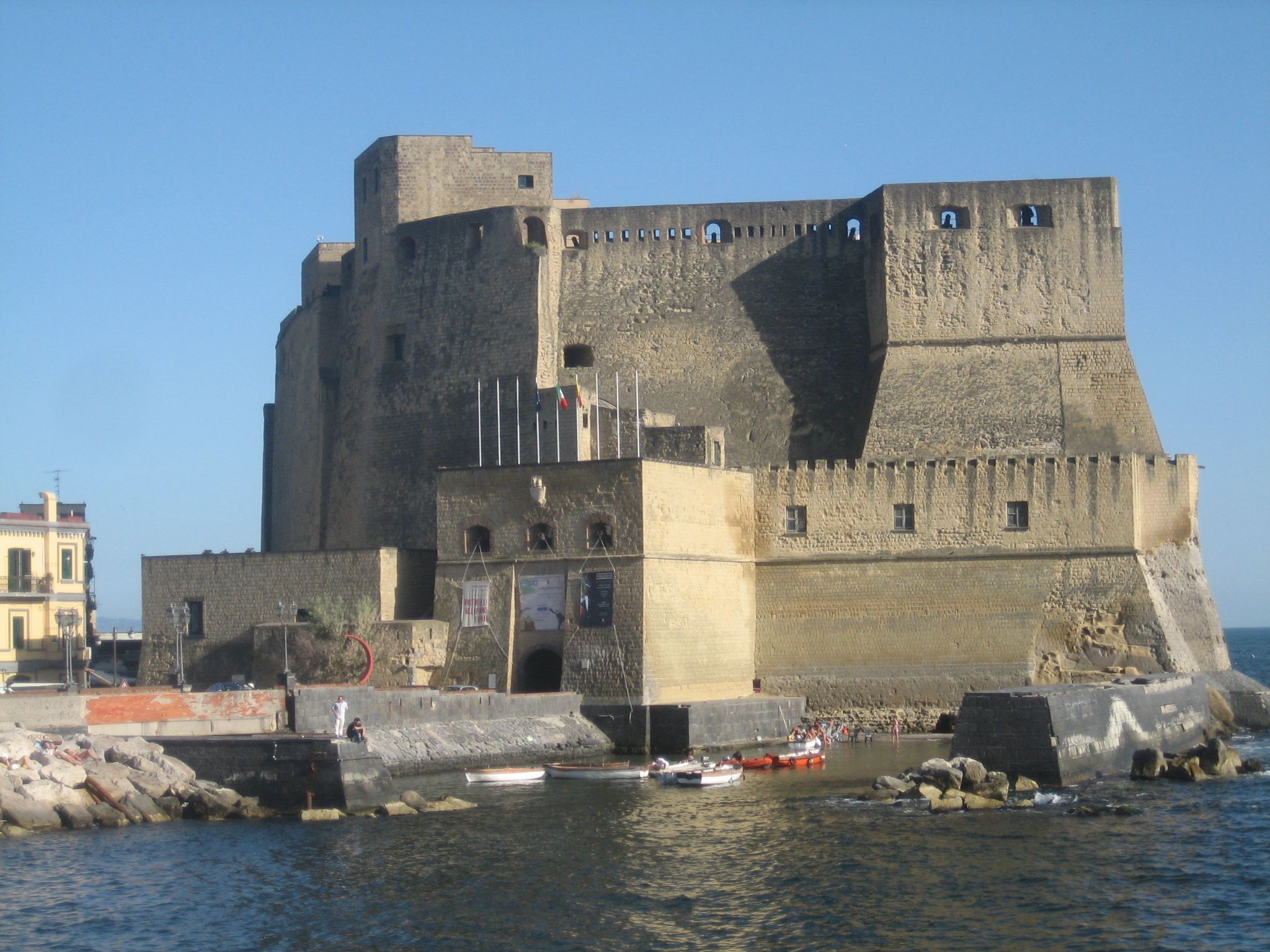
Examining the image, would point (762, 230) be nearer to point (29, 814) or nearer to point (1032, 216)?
point (1032, 216)

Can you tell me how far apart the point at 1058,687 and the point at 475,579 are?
10.8 meters

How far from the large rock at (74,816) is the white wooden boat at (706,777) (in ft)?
28.0

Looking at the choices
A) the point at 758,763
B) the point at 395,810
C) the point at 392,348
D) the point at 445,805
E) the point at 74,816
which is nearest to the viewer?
the point at 74,816

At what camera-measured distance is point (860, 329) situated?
38.4 meters

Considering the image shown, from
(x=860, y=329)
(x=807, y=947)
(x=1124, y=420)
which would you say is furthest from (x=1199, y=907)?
(x=860, y=329)

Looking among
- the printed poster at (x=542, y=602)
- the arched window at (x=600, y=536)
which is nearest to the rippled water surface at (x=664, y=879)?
the printed poster at (x=542, y=602)

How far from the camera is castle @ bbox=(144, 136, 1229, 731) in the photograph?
3097 cm

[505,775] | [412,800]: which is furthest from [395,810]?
[505,775]

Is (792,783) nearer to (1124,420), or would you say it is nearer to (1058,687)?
(1058,687)

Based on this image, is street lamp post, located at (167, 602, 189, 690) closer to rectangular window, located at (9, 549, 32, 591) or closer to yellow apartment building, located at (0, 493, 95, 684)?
yellow apartment building, located at (0, 493, 95, 684)

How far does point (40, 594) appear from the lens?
3541cm

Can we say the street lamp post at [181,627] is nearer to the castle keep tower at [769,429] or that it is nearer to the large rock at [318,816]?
the castle keep tower at [769,429]

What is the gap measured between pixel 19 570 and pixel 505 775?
49.4 feet

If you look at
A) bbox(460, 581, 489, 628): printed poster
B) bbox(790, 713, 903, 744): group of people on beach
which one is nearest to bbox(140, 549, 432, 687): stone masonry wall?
bbox(460, 581, 489, 628): printed poster
